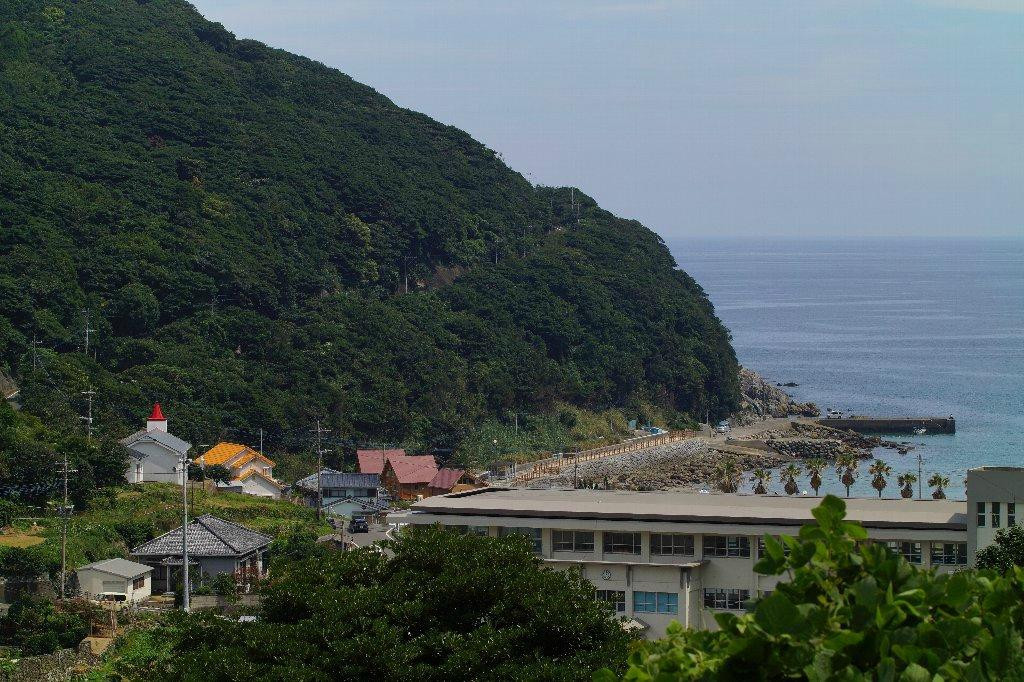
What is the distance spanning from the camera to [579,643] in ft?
45.3

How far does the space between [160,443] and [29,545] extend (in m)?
11.3

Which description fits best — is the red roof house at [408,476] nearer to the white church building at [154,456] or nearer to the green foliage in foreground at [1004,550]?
the white church building at [154,456]

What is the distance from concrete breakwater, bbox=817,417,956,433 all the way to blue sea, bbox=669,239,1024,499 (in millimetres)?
797

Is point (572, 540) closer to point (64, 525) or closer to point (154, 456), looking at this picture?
point (64, 525)

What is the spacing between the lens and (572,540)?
808 inches

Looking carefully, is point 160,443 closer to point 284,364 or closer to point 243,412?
point 243,412

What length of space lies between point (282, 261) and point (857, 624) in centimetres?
5960

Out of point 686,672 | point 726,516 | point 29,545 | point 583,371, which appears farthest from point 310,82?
point 686,672

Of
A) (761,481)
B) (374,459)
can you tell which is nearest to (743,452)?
(761,481)

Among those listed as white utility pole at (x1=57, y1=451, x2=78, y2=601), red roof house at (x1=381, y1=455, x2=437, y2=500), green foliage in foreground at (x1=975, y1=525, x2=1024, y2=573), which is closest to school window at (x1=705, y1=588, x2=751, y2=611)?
green foliage in foreground at (x1=975, y1=525, x2=1024, y2=573)

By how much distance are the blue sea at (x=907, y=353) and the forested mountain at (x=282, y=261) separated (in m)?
11.3

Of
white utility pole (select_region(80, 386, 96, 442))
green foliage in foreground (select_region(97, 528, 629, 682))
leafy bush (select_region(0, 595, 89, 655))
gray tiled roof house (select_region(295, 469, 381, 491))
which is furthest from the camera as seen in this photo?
gray tiled roof house (select_region(295, 469, 381, 491))

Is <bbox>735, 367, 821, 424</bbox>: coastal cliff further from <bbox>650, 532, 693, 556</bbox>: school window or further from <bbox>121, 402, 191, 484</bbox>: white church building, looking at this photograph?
<bbox>650, 532, 693, 556</bbox>: school window

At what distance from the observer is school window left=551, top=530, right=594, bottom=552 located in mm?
20438
